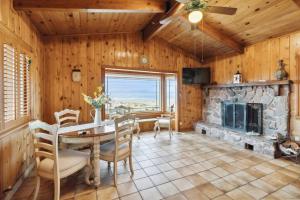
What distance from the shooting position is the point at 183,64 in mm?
5289

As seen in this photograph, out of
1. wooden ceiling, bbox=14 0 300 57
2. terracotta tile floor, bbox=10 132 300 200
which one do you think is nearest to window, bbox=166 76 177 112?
wooden ceiling, bbox=14 0 300 57

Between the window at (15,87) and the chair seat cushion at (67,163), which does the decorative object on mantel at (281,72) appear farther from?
the window at (15,87)

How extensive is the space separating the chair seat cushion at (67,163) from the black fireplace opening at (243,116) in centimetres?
374

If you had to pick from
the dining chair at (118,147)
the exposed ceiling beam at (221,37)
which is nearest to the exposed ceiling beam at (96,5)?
the exposed ceiling beam at (221,37)

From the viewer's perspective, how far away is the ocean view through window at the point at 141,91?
16.6 feet

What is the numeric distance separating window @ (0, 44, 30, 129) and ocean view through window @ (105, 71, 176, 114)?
236 cm

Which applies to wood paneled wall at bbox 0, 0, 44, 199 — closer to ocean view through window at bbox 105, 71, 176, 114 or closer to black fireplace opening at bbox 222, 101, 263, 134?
ocean view through window at bbox 105, 71, 176, 114

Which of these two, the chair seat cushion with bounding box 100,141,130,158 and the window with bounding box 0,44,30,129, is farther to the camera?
the chair seat cushion with bounding box 100,141,130,158

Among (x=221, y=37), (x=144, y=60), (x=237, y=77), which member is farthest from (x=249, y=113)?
(x=144, y=60)

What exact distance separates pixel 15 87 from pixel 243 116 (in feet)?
15.3

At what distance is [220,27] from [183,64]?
1.64 m

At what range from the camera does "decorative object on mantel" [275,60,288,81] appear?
11.0 ft

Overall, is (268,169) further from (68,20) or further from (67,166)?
(68,20)

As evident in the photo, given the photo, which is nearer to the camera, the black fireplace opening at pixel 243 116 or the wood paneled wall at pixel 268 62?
the wood paneled wall at pixel 268 62
